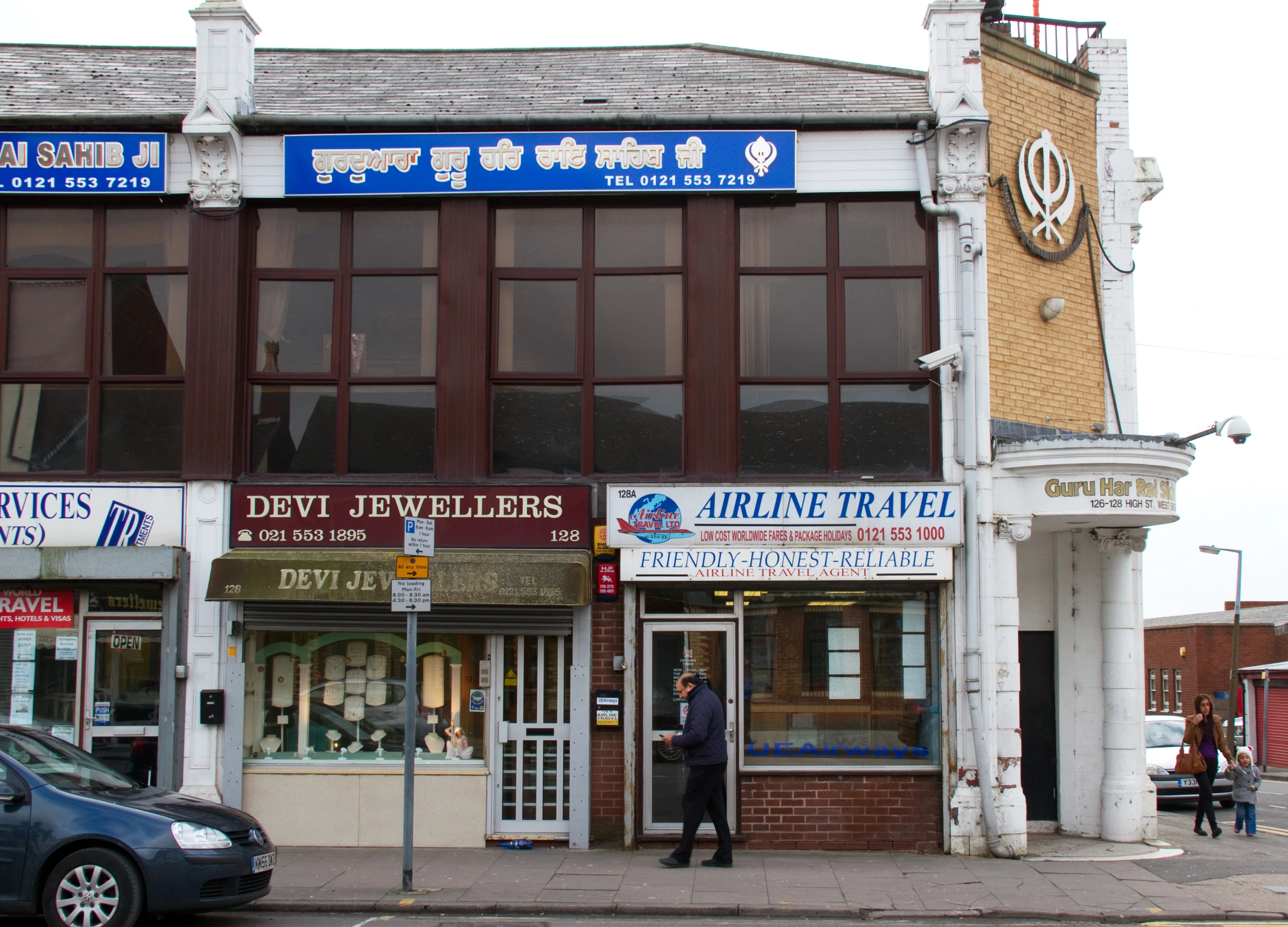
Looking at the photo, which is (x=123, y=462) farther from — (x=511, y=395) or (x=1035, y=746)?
(x=1035, y=746)

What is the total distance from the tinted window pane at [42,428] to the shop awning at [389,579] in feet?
7.74

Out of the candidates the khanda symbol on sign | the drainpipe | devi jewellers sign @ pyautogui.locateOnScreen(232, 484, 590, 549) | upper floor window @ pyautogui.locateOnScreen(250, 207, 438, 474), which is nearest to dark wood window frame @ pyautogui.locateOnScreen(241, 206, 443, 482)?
upper floor window @ pyautogui.locateOnScreen(250, 207, 438, 474)

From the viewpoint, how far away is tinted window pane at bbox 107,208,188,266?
43.7ft

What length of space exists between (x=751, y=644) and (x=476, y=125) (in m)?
6.31

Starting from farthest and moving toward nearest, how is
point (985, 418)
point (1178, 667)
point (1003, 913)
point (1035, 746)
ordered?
point (1178, 667)
point (1035, 746)
point (985, 418)
point (1003, 913)

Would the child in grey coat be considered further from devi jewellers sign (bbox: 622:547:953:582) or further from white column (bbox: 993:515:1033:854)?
devi jewellers sign (bbox: 622:547:953:582)

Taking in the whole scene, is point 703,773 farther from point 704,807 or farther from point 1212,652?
point 1212,652

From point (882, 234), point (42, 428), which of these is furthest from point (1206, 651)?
point (42, 428)

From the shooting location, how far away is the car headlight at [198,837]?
8.45 m

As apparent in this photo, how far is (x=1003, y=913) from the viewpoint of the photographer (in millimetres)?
9586

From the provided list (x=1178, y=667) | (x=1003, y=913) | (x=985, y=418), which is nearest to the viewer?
(x=1003, y=913)

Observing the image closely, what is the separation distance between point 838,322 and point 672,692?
171 inches

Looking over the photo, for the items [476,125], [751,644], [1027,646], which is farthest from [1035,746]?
[476,125]

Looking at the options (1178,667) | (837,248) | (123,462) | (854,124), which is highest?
(854,124)
